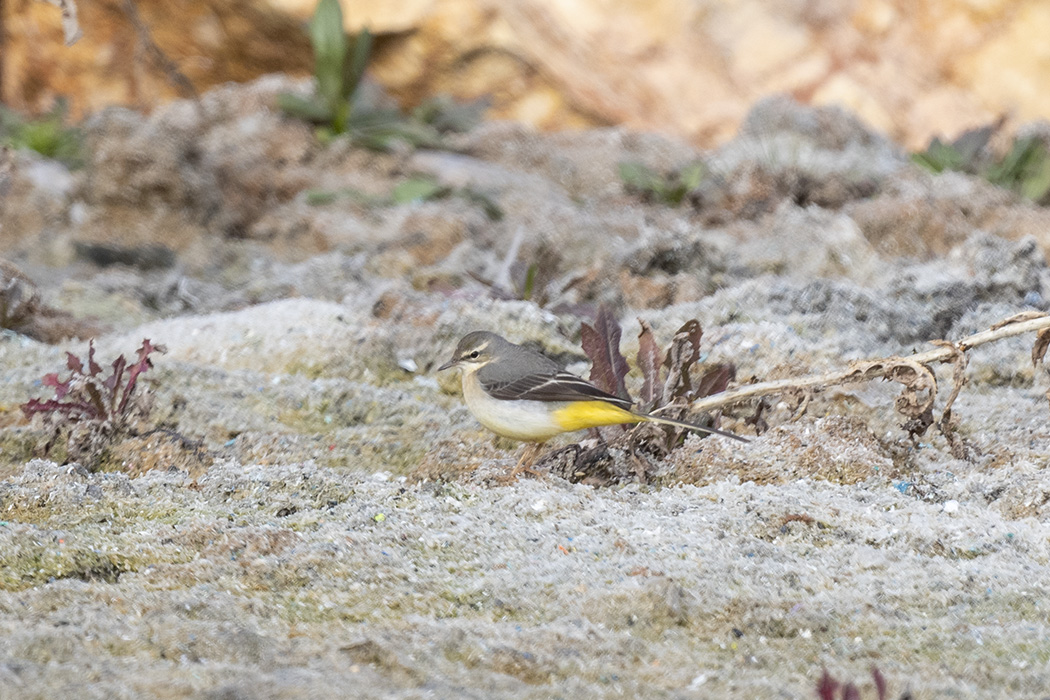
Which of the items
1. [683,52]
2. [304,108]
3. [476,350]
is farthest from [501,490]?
[683,52]

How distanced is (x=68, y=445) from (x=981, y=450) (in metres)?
2.81

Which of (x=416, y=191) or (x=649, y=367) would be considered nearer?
(x=649, y=367)

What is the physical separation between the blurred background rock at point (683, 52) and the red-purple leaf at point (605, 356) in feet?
21.2

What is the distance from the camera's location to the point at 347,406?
3.58m

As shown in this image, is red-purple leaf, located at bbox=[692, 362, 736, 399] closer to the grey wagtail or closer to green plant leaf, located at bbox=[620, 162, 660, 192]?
the grey wagtail

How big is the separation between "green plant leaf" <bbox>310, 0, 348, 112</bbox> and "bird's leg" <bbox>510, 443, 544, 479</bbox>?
5609 millimetres

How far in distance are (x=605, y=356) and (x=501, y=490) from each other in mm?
665

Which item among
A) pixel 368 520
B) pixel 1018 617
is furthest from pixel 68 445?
pixel 1018 617

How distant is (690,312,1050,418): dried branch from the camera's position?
8.98ft

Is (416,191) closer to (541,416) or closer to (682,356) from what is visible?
(682,356)

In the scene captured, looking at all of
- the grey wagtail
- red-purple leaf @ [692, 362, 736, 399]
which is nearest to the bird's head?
the grey wagtail

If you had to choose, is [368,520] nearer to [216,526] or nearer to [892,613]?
[216,526]

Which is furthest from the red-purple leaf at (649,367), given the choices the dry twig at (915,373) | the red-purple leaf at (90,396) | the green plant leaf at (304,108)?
the green plant leaf at (304,108)

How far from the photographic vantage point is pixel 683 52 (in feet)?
32.1
